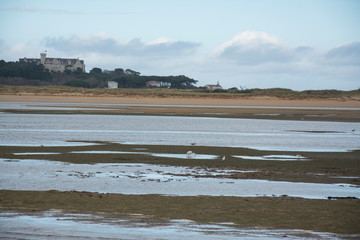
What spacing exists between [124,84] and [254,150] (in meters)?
137

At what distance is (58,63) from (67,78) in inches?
719

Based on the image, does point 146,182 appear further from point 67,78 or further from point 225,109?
point 67,78

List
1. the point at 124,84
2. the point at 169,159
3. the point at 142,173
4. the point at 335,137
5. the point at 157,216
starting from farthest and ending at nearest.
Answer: the point at 124,84 → the point at 335,137 → the point at 169,159 → the point at 142,173 → the point at 157,216

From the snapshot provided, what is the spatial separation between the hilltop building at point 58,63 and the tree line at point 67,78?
8.67 metres

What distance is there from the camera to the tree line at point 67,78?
152500 millimetres

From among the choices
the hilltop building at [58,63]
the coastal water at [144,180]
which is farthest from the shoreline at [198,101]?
the hilltop building at [58,63]

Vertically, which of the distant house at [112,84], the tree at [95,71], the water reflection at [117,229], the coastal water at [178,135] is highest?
the tree at [95,71]

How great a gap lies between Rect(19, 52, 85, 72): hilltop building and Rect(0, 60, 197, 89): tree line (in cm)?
867

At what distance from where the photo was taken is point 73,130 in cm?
3312

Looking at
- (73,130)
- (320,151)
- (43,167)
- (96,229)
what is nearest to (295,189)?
(96,229)

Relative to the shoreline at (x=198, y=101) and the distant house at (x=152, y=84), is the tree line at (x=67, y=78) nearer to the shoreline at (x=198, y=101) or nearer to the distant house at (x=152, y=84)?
the distant house at (x=152, y=84)

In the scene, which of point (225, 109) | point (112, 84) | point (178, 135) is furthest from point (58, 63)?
point (178, 135)

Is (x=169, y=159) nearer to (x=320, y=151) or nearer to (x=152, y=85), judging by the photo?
(x=320, y=151)

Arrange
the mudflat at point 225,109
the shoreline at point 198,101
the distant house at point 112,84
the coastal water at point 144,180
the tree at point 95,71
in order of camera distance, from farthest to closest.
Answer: the tree at point 95,71 < the distant house at point 112,84 < the shoreline at point 198,101 < the mudflat at point 225,109 < the coastal water at point 144,180
